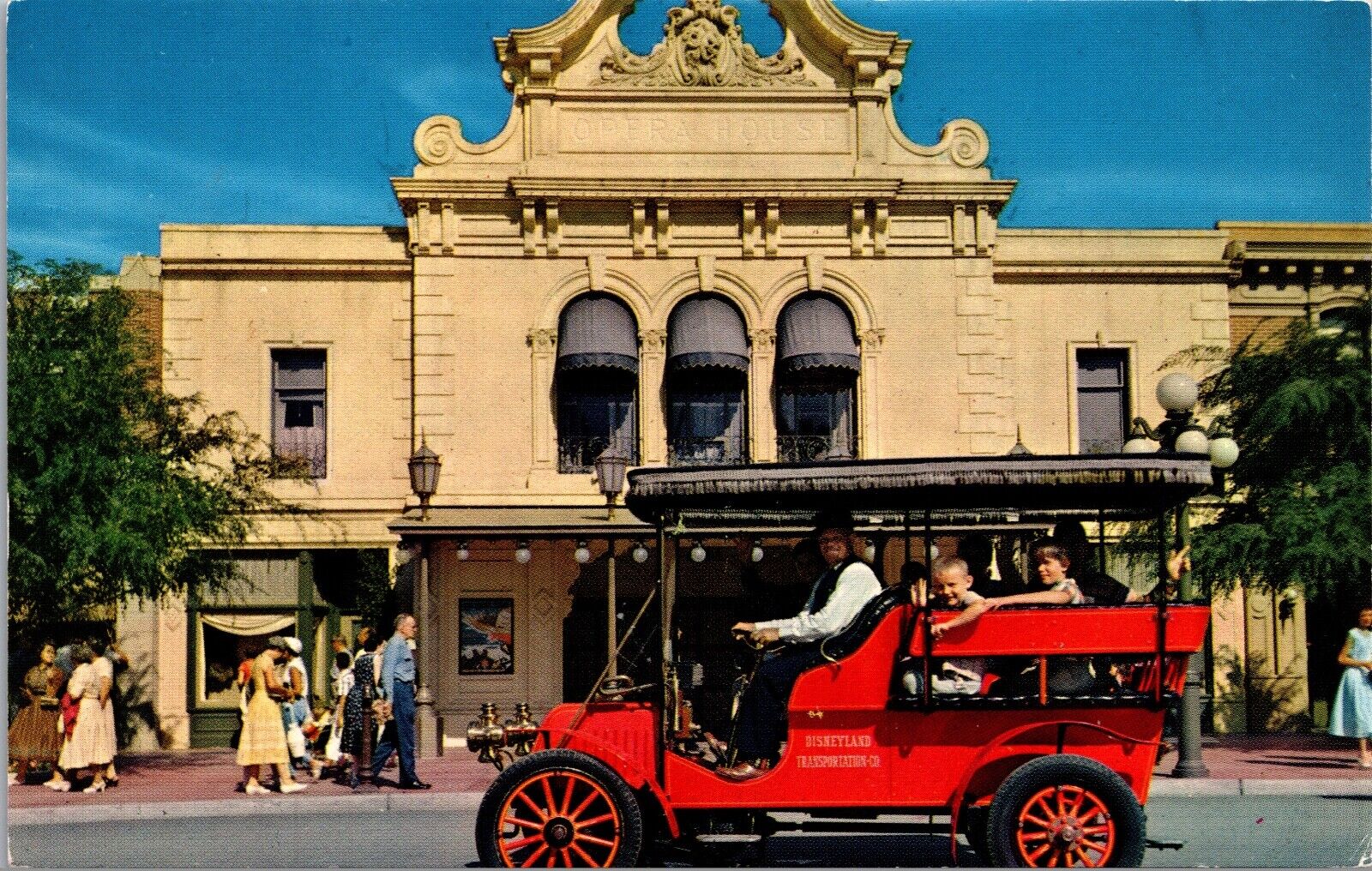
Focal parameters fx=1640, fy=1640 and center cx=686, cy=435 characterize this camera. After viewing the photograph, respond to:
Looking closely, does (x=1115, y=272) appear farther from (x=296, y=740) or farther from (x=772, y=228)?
(x=296, y=740)

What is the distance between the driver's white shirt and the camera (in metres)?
9.12

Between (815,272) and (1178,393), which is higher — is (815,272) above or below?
above

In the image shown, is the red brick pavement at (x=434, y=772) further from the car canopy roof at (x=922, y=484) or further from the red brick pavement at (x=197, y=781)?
the car canopy roof at (x=922, y=484)

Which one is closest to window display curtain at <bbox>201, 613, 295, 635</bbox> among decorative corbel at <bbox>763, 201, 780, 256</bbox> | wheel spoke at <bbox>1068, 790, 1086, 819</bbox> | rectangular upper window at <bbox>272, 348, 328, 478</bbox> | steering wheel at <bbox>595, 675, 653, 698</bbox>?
rectangular upper window at <bbox>272, 348, 328, 478</bbox>

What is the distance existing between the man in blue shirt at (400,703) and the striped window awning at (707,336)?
22.0 feet

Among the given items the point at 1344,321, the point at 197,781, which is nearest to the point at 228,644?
the point at 197,781

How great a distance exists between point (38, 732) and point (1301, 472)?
14402mm

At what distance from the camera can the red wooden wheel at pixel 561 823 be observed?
885cm

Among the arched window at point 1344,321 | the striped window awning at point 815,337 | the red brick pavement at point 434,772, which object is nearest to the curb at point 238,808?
the red brick pavement at point 434,772

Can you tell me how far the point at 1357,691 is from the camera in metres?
16.0

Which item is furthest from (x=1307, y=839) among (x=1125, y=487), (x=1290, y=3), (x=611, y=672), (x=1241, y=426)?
(x=1241, y=426)

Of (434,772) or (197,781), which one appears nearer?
(197,781)

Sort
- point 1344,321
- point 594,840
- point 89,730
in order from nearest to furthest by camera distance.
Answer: point 594,840 → point 89,730 → point 1344,321

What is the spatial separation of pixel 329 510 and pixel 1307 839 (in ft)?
47.9
